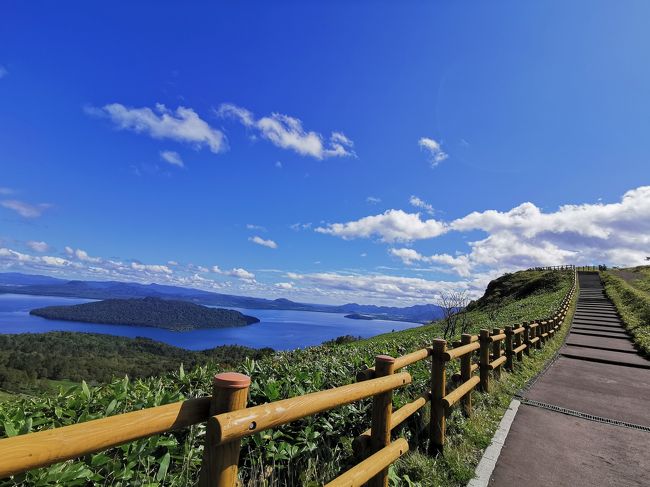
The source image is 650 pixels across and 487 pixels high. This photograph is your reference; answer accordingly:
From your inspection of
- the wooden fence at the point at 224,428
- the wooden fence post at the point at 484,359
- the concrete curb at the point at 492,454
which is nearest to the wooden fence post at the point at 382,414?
the wooden fence at the point at 224,428

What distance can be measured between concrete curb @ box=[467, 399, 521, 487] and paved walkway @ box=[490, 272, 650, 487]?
2.4 inches

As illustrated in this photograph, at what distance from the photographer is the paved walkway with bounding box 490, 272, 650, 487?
14.2 feet

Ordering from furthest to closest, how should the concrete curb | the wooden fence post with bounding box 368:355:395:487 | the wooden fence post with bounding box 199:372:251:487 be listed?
the concrete curb → the wooden fence post with bounding box 368:355:395:487 → the wooden fence post with bounding box 199:372:251:487

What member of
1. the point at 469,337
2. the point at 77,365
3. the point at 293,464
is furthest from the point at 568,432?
the point at 77,365

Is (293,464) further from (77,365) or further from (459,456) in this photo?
(77,365)

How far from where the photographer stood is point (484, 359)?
6.93m

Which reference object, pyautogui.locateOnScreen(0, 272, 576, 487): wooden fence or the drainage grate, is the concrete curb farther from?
pyautogui.locateOnScreen(0, 272, 576, 487): wooden fence

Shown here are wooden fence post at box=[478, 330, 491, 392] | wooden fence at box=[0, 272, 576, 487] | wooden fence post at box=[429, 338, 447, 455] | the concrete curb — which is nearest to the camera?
wooden fence at box=[0, 272, 576, 487]

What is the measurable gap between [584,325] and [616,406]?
14.1 meters

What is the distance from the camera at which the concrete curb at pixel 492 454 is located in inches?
161

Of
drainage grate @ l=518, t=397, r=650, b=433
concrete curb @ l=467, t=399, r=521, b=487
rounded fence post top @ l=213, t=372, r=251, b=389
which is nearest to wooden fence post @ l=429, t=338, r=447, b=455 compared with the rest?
concrete curb @ l=467, t=399, r=521, b=487

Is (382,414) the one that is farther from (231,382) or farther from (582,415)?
(582,415)

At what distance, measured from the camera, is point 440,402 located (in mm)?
4801

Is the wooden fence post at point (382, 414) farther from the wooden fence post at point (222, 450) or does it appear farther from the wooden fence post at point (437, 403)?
the wooden fence post at point (222, 450)
